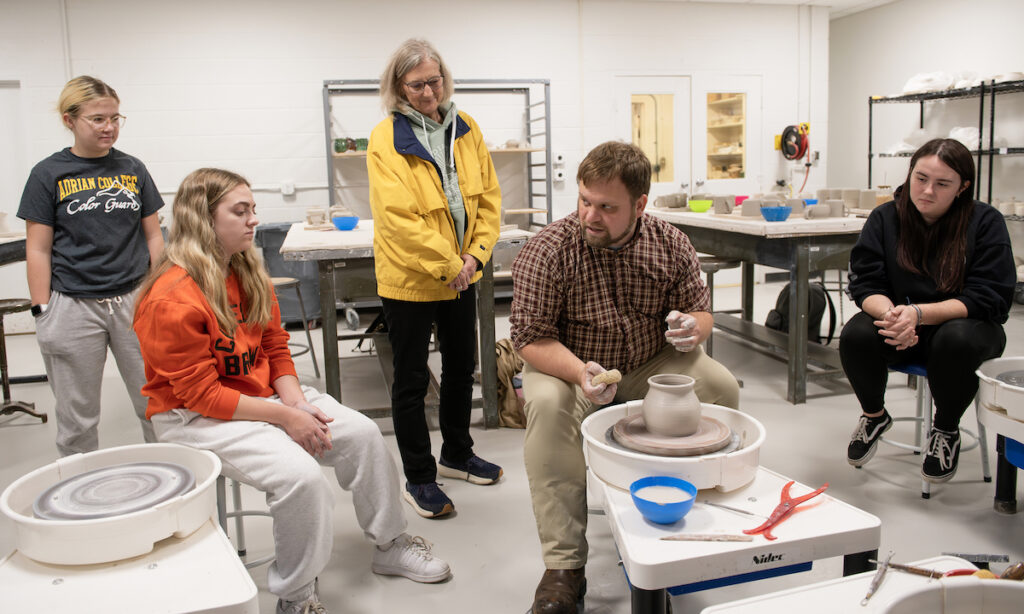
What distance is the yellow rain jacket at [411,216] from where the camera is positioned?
2326 millimetres

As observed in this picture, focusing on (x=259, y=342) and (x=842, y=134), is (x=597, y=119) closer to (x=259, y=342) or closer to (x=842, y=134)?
(x=842, y=134)

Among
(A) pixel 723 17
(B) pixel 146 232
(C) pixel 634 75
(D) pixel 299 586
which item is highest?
(A) pixel 723 17

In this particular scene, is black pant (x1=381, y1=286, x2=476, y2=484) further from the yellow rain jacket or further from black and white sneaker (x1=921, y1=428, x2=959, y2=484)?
black and white sneaker (x1=921, y1=428, x2=959, y2=484)

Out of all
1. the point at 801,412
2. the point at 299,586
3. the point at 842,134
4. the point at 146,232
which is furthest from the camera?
the point at 842,134

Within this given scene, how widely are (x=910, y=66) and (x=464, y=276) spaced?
249 inches

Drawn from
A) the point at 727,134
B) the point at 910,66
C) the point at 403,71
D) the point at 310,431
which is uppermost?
the point at 910,66

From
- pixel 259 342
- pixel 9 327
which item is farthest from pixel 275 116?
pixel 259 342

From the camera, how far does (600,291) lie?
1984 millimetres

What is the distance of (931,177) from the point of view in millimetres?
2367

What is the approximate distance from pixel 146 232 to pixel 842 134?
7.20 m

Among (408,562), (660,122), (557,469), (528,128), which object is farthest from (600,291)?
(660,122)

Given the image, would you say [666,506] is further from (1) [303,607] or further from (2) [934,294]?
(2) [934,294]

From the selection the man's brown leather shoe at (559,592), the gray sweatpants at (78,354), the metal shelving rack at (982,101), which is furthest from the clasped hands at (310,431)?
the metal shelving rack at (982,101)

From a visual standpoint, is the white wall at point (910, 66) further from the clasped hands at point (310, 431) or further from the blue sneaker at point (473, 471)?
the clasped hands at point (310, 431)
